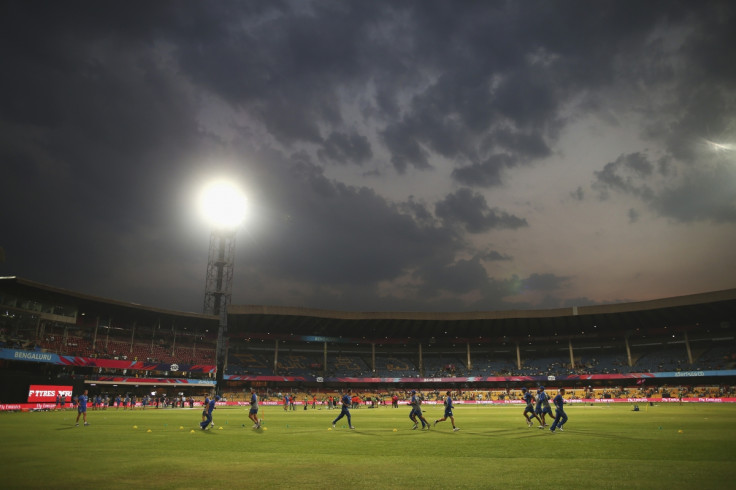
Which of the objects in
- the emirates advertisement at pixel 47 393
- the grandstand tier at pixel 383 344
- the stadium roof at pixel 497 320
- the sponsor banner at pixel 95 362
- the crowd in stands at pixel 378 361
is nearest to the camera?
the emirates advertisement at pixel 47 393

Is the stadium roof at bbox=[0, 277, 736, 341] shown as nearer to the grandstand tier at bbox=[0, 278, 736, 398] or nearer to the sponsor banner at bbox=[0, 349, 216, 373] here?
the grandstand tier at bbox=[0, 278, 736, 398]

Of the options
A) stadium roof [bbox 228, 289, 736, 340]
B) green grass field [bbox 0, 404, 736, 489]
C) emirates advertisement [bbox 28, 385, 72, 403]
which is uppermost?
stadium roof [bbox 228, 289, 736, 340]

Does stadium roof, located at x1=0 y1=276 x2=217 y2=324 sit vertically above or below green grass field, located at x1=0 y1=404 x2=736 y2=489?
above

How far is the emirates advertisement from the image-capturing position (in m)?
42.8

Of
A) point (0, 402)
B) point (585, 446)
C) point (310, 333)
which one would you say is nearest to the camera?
point (585, 446)

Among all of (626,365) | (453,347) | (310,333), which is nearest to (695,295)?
(626,365)

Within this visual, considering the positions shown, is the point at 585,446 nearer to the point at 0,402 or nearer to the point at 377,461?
the point at 377,461

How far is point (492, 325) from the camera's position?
289 ft

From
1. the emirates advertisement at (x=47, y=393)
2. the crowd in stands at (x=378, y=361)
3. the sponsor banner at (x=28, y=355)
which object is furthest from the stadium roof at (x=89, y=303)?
A: the emirates advertisement at (x=47, y=393)

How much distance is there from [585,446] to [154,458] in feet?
41.5

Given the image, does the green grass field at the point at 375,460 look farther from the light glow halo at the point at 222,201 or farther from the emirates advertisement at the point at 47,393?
the light glow halo at the point at 222,201

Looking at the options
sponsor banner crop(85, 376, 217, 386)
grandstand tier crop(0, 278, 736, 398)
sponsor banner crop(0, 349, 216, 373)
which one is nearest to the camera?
sponsor banner crop(0, 349, 216, 373)

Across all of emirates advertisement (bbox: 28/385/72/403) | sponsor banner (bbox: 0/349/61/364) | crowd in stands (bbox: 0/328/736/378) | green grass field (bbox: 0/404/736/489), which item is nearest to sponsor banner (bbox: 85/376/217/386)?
crowd in stands (bbox: 0/328/736/378)

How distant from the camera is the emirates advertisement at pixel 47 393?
140 feet
